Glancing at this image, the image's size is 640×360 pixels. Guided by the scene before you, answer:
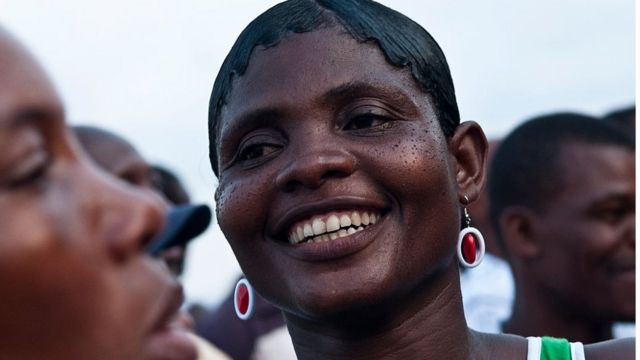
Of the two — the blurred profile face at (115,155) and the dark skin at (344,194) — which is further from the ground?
the dark skin at (344,194)

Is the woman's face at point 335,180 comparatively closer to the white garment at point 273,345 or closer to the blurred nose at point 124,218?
the blurred nose at point 124,218

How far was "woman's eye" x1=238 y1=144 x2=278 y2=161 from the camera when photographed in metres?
2.75

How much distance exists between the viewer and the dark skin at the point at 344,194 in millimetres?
2633

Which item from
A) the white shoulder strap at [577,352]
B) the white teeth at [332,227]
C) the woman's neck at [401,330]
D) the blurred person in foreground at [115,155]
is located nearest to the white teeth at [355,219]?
the white teeth at [332,227]

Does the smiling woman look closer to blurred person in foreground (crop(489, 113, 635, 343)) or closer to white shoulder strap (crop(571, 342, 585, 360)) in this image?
white shoulder strap (crop(571, 342, 585, 360))

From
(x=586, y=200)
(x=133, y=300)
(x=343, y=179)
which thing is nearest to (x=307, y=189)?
(x=343, y=179)

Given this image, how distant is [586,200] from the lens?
14.8 feet

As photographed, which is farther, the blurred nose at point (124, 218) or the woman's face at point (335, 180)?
the woman's face at point (335, 180)

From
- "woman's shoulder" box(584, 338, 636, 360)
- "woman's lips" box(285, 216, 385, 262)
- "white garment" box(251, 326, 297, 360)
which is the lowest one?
"white garment" box(251, 326, 297, 360)

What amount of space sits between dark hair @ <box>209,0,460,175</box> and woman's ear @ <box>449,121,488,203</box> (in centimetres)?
3

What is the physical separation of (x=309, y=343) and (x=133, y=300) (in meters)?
1.26

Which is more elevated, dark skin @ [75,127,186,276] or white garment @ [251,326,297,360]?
dark skin @ [75,127,186,276]

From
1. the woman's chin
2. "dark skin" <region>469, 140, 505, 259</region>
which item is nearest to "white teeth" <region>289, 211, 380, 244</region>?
the woman's chin

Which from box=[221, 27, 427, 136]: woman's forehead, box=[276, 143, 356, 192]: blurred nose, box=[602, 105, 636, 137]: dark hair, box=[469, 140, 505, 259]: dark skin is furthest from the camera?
box=[602, 105, 636, 137]: dark hair
